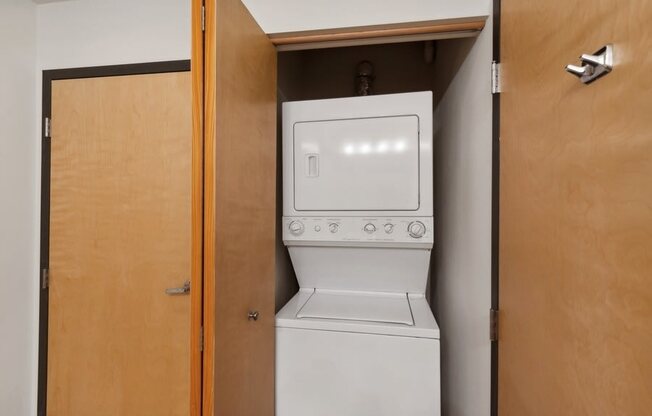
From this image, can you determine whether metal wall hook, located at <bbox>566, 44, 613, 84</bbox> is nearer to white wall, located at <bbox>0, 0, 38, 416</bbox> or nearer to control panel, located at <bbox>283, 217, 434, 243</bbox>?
control panel, located at <bbox>283, 217, 434, 243</bbox>

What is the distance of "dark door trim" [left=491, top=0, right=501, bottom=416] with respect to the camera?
1.08 m

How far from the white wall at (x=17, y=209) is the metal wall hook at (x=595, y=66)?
93.3 inches

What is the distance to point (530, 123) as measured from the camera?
2.82 ft

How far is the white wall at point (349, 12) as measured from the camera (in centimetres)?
117

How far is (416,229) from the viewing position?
152 cm

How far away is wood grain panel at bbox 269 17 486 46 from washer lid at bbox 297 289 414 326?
1.28m

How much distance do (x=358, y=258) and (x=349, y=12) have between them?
4.00 feet

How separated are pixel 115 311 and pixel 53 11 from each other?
67.7 inches

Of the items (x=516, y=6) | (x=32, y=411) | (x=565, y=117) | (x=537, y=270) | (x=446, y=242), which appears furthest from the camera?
(x=446, y=242)

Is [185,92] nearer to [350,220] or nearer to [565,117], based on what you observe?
[350,220]

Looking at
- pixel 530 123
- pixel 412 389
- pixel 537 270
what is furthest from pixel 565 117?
pixel 412 389

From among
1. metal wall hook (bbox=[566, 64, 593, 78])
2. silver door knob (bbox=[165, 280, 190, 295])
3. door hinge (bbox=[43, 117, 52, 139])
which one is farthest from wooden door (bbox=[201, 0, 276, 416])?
door hinge (bbox=[43, 117, 52, 139])

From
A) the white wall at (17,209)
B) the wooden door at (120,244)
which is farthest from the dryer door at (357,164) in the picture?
the white wall at (17,209)

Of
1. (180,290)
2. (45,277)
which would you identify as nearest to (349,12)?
(180,290)
